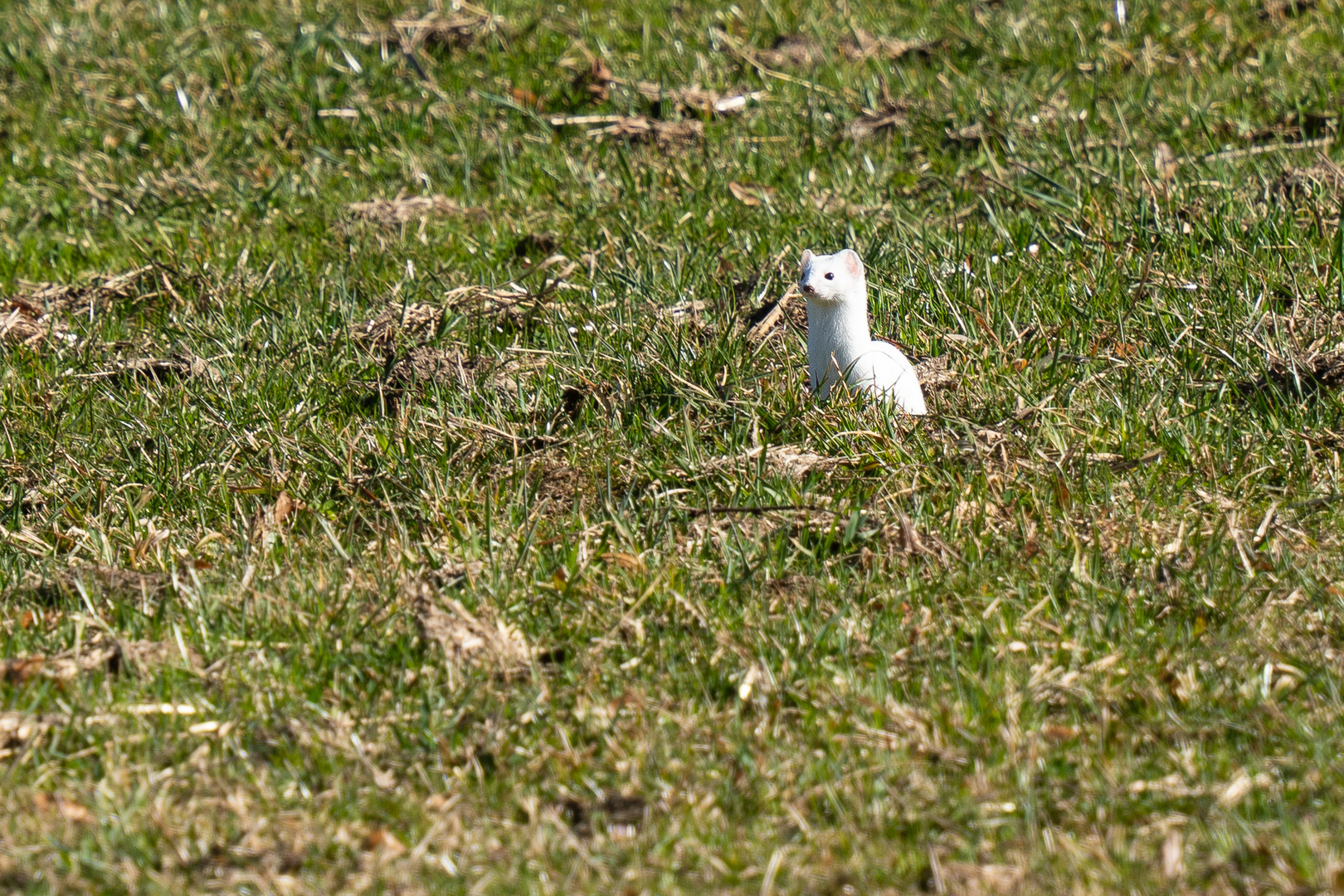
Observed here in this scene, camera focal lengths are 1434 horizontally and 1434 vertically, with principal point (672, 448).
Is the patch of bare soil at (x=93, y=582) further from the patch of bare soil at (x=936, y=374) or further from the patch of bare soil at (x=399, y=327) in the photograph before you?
the patch of bare soil at (x=936, y=374)

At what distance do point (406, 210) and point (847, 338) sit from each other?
268cm

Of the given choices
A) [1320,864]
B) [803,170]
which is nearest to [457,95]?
[803,170]

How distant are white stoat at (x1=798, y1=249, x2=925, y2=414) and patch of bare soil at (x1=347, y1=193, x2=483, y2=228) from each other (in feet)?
7.94

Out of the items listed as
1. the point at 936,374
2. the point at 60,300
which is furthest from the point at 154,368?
the point at 936,374

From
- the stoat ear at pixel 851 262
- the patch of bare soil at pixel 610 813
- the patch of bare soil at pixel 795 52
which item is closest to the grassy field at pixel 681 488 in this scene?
the patch of bare soil at pixel 610 813

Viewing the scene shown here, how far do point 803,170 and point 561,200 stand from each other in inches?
40.4

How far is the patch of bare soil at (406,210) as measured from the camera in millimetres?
6016

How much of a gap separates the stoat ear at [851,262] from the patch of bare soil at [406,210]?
2.51m

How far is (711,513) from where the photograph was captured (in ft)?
12.3

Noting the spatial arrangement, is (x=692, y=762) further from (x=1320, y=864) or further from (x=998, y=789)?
(x=1320, y=864)

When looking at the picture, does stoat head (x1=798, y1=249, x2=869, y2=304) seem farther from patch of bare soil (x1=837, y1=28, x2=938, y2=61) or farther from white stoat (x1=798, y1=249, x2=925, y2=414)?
patch of bare soil (x1=837, y1=28, x2=938, y2=61)

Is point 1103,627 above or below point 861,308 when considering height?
below

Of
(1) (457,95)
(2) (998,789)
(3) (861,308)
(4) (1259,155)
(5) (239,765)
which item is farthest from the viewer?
(1) (457,95)

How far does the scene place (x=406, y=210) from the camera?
6.10 metres
